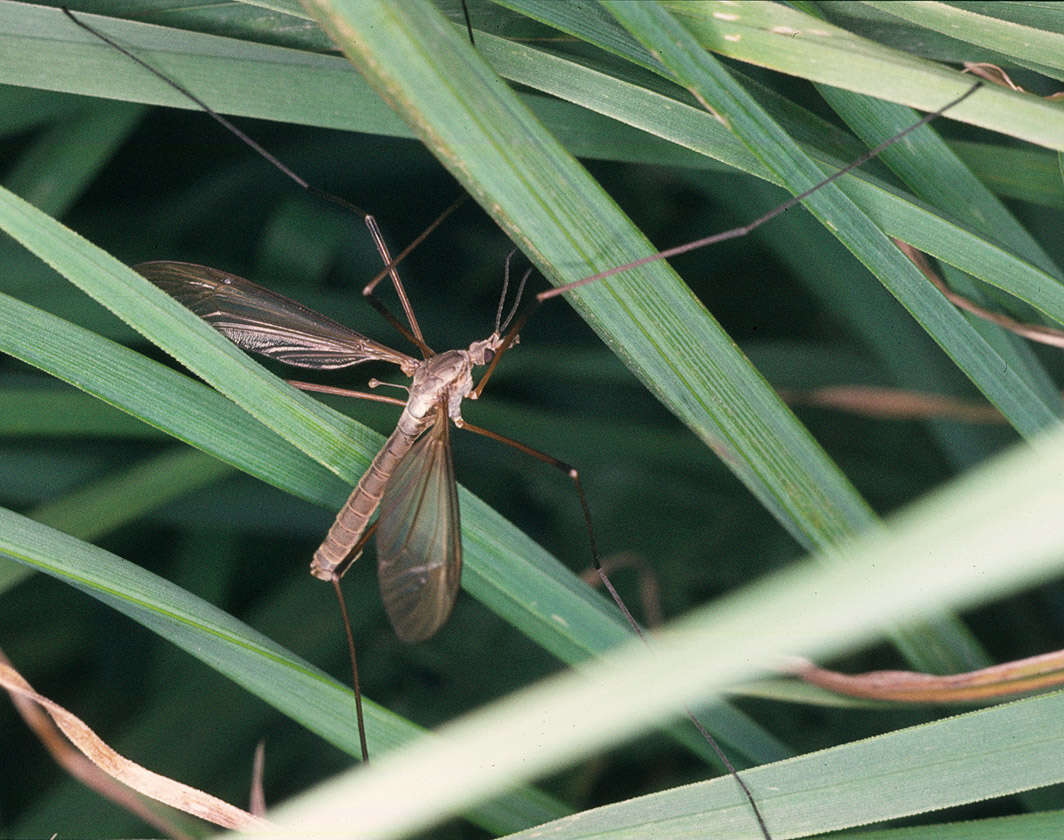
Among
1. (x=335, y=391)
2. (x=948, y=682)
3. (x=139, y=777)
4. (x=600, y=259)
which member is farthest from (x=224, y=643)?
(x=948, y=682)

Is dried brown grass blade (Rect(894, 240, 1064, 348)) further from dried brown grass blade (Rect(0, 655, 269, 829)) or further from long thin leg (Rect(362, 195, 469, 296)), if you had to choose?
dried brown grass blade (Rect(0, 655, 269, 829))

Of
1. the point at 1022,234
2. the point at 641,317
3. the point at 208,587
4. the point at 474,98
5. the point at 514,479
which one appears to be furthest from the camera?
the point at 514,479

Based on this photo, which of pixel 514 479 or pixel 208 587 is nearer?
pixel 208 587

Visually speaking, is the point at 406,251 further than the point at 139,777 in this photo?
Yes

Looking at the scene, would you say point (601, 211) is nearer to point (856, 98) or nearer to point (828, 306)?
point (856, 98)

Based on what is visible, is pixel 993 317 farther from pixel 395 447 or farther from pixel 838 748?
pixel 395 447

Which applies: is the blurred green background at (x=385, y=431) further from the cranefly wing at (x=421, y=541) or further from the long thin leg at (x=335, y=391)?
the cranefly wing at (x=421, y=541)

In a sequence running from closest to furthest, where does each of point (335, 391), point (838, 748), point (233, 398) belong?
point (838, 748)
point (233, 398)
point (335, 391)

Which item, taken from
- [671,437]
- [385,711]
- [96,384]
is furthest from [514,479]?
[96,384]
